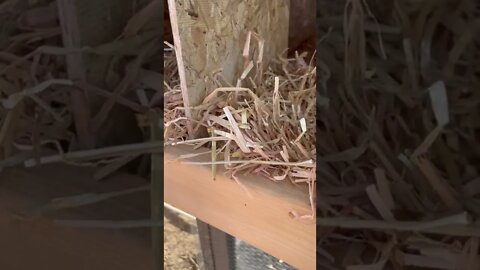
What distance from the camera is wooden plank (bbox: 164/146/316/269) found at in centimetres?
67

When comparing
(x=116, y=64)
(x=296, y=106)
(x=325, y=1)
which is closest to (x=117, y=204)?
(x=116, y=64)

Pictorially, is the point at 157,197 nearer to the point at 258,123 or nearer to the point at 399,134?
the point at 399,134

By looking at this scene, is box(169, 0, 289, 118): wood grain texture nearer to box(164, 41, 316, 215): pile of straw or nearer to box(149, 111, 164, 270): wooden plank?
box(164, 41, 316, 215): pile of straw

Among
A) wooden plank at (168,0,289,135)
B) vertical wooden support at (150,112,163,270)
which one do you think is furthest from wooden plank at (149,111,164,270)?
wooden plank at (168,0,289,135)

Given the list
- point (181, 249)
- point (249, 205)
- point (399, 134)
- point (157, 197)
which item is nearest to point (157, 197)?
point (157, 197)

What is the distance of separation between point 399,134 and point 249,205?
0.36 m

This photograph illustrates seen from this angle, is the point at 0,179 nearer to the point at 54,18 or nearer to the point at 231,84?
the point at 54,18

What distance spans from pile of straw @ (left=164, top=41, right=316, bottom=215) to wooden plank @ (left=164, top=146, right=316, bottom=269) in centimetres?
2

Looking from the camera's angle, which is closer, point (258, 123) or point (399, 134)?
point (399, 134)

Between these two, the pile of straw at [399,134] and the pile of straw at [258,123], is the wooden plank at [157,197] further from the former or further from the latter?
the pile of straw at [258,123]

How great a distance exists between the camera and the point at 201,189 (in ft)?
2.57

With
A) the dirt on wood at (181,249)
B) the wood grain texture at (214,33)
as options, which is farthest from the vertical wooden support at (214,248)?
the wood grain texture at (214,33)

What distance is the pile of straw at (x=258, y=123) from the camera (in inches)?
30.1

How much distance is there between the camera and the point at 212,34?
87cm
